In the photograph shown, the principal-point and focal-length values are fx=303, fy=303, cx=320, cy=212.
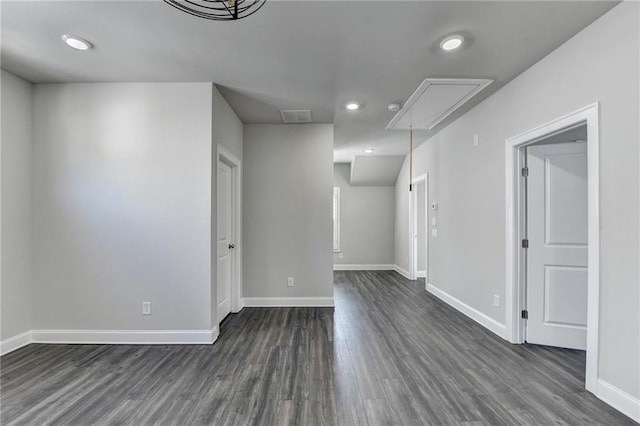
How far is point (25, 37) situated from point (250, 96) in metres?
1.85

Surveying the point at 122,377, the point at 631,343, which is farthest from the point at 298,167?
the point at 631,343

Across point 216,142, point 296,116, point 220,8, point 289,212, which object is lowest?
point 289,212

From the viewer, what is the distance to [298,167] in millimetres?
4422

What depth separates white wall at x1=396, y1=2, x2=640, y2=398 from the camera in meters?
1.95

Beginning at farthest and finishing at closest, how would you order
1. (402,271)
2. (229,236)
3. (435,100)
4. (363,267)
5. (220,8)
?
(363,267) → (402,271) → (229,236) → (435,100) → (220,8)

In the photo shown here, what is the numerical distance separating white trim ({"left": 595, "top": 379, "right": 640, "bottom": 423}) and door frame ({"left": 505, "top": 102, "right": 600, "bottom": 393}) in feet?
0.18

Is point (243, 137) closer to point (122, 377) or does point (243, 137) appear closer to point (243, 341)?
point (243, 341)

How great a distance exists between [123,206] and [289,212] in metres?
2.05

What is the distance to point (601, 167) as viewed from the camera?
2.14m

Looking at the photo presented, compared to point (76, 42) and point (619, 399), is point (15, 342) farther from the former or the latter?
point (619, 399)

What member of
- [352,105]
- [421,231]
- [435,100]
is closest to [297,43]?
[352,105]

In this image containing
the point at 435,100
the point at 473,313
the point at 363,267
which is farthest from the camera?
the point at 363,267

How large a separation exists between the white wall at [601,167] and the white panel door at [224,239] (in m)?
3.15

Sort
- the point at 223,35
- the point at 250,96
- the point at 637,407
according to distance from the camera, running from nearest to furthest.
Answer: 1. the point at 637,407
2. the point at 223,35
3. the point at 250,96
